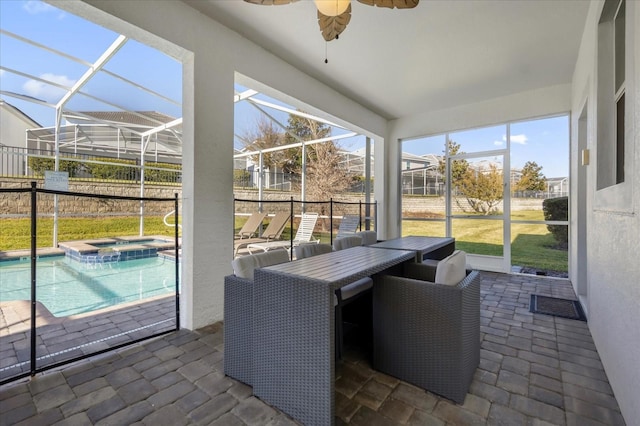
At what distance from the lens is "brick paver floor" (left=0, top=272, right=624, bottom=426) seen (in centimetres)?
161

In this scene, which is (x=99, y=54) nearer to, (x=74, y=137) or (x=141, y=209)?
(x=74, y=137)

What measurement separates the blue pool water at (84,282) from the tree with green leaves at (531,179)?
6.02 m

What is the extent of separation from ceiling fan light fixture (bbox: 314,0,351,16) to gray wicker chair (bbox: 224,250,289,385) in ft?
5.83

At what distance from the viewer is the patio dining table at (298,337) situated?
1452 mm

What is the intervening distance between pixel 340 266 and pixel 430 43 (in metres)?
3.16

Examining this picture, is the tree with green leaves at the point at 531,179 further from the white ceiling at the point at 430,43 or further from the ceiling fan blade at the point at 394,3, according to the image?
the ceiling fan blade at the point at 394,3

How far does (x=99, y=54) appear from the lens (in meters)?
3.75

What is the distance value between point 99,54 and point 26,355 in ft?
11.6

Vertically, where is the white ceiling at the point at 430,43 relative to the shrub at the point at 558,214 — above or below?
above

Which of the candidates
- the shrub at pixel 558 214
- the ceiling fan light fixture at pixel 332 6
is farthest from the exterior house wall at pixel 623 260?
the shrub at pixel 558 214

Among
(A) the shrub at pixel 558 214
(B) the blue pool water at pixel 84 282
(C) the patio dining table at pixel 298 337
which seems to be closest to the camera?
(C) the patio dining table at pixel 298 337

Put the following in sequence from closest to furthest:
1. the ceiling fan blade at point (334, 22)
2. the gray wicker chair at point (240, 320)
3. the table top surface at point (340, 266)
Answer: the table top surface at point (340, 266)
the gray wicker chair at point (240, 320)
the ceiling fan blade at point (334, 22)

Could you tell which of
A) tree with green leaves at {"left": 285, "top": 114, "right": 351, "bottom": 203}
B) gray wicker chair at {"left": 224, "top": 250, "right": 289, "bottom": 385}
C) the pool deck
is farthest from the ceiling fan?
tree with green leaves at {"left": 285, "top": 114, "right": 351, "bottom": 203}

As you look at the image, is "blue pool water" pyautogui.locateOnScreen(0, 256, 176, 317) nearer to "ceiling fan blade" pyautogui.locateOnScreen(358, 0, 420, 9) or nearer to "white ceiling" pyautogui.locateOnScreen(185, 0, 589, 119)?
"white ceiling" pyautogui.locateOnScreen(185, 0, 589, 119)
